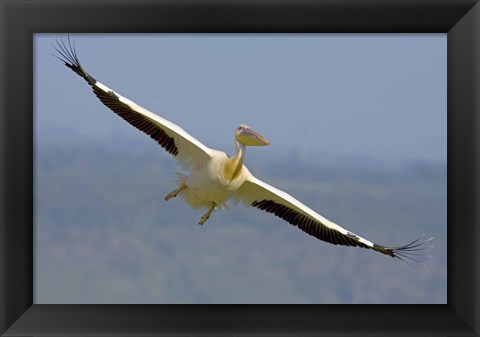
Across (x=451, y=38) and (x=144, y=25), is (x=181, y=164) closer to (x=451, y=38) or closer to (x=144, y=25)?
(x=144, y=25)

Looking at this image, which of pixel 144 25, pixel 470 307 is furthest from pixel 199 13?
pixel 470 307

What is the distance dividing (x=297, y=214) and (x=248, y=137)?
107 centimetres

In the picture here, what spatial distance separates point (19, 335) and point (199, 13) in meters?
2.98

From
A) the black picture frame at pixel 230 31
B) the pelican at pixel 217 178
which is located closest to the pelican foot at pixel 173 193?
the pelican at pixel 217 178

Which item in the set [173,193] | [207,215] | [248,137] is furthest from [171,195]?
[248,137]

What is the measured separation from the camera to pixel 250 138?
7.72m

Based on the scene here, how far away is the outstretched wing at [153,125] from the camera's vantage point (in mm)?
7500

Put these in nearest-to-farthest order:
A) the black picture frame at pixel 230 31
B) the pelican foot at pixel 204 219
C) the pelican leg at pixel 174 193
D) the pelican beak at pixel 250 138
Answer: the black picture frame at pixel 230 31
the pelican beak at pixel 250 138
the pelican foot at pixel 204 219
the pelican leg at pixel 174 193

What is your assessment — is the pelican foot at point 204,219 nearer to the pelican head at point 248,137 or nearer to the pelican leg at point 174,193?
the pelican leg at point 174,193

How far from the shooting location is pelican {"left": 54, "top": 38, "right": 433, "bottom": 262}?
7641mm

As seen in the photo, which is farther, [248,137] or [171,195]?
[171,195]

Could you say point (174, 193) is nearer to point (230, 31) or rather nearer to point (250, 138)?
point (250, 138)

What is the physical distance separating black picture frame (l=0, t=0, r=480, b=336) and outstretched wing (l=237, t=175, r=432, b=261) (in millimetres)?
1046

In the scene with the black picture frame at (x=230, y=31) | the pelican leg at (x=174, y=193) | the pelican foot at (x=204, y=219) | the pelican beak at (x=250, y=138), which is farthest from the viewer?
the pelican leg at (x=174, y=193)
